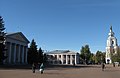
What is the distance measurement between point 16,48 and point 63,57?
247ft

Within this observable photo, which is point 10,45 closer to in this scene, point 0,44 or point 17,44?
point 17,44

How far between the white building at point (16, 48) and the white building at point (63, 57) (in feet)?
206

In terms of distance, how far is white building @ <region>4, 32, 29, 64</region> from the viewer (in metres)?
92.6

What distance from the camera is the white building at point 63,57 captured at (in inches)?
6718

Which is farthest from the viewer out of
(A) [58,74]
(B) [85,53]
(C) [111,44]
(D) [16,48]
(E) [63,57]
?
(E) [63,57]

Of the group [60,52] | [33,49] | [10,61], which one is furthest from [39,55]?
[60,52]

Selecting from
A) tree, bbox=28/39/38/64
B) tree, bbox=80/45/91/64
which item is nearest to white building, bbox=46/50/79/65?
tree, bbox=80/45/91/64

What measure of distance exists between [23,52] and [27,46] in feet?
22.5

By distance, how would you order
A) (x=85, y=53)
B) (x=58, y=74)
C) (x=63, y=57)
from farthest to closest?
(x=63, y=57) < (x=85, y=53) < (x=58, y=74)

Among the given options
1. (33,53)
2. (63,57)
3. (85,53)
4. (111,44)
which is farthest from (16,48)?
(63,57)

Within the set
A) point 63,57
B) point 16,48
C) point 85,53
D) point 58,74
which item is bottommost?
point 63,57

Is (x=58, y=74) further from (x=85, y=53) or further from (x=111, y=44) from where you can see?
(x=111, y=44)

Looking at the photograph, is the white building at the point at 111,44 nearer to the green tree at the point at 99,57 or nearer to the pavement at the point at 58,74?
the green tree at the point at 99,57

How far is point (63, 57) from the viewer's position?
175250 millimetres
